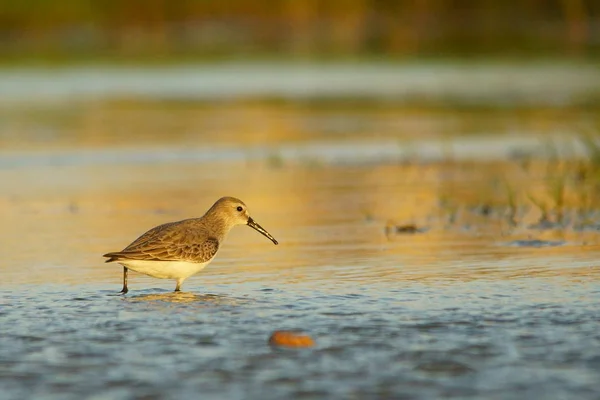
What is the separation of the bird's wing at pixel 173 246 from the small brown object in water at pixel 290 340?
2086 mm

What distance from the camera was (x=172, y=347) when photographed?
766cm

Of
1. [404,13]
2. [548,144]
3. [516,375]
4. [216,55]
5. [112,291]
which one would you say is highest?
[404,13]

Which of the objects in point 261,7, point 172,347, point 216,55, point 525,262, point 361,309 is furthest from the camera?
point 261,7

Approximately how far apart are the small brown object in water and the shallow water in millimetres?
95

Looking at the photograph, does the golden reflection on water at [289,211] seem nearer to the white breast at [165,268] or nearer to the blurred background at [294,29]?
the white breast at [165,268]

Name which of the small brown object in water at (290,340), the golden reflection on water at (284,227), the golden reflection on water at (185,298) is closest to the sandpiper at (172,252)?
the golden reflection on water at (185,298)

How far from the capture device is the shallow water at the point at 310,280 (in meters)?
6.99

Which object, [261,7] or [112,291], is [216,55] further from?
[112,291]

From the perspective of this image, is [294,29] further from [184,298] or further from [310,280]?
[184,298]

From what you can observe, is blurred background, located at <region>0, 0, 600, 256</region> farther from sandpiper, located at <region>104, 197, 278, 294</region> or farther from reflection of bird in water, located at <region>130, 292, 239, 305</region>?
reflection of bird in water, located at <region>130, 292, 239, 305</region>

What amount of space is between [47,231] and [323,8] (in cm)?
5129

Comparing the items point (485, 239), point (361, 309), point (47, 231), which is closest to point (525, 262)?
point (485, 239)

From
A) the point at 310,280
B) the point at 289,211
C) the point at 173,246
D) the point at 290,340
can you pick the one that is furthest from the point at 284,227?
the point at 290,340

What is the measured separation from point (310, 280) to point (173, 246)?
1.04 metres
